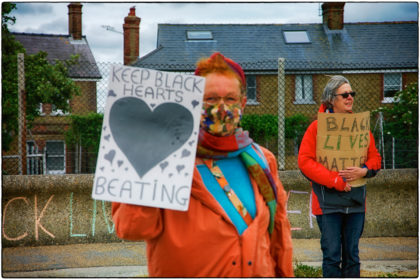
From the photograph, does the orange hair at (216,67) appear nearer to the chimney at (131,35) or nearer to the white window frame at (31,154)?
the white window frame at (31,154)

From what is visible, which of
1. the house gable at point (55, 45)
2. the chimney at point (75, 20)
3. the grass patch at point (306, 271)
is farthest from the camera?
the chimney at point (75, 20)

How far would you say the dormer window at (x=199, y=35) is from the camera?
31406 mm

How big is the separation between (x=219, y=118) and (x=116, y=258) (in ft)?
14.6

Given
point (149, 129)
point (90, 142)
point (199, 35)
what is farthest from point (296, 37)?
point (149, 129)

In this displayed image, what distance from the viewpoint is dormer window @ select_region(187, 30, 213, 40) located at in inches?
1236

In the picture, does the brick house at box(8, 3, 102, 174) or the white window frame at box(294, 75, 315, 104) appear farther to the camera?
the white window frame at box(294, 75, 315, 104)

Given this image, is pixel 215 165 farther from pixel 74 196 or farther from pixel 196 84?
pixel 74 196

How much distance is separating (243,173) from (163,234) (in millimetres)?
471

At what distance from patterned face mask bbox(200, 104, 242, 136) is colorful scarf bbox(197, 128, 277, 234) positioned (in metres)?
0.03

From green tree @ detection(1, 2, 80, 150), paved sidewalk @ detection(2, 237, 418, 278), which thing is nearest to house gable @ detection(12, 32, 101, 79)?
green tree @ detection(1, 2, 80, 150)

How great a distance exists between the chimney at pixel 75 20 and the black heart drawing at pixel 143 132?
3374cm

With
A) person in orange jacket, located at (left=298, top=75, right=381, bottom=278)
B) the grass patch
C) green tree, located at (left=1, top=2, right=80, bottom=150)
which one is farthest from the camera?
green tree, located at (left=1, top=2, right=80, bottom=150)

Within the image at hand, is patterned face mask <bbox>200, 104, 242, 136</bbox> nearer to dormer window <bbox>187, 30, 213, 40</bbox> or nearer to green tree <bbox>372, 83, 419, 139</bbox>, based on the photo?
green tree <bbox>372, 83, 419, 139</bbox>

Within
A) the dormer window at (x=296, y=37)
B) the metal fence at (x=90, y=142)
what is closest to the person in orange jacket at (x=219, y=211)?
the metal fence at (x=90, y=142)
